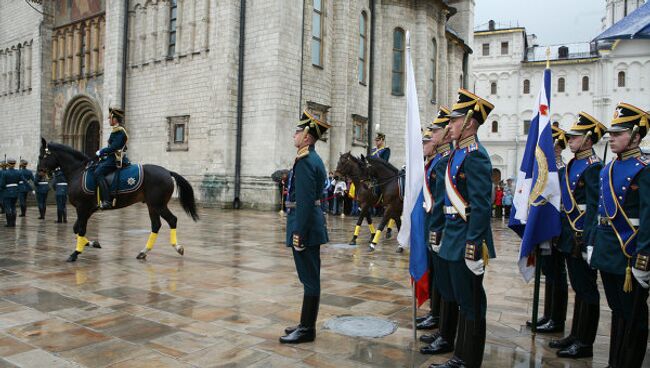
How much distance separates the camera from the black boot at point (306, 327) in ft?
15.3

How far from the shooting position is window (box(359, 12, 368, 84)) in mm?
25656

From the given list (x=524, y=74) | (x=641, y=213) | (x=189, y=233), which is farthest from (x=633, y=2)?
(x=641, y=213)

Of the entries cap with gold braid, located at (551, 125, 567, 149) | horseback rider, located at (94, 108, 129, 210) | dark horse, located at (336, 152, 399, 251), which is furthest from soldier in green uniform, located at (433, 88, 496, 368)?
dark horse, located at (336, 152, 399, 251)

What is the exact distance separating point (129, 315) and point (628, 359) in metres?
4.66

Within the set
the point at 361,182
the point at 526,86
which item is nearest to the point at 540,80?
the point at 526,86

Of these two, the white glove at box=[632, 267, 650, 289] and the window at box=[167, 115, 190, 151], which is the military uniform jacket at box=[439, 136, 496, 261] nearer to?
the white glove at box=[632, 267, 650, 289]

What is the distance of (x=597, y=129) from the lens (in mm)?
4996

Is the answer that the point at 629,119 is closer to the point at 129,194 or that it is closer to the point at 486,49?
the point at 129,194

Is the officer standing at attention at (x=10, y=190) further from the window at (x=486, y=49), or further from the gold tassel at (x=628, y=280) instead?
the window at (x=486, y=49)

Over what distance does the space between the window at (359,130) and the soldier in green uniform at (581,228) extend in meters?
19.9

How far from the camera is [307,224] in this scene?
15.4 ft

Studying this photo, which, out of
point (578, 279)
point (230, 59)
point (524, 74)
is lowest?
point (578, 279)

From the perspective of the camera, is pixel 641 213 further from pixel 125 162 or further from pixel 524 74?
pixel 524 74

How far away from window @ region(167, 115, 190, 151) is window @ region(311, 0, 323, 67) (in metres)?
6.17
